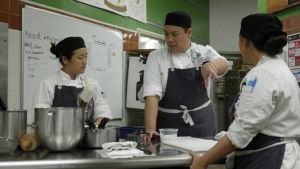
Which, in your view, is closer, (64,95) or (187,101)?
(187,101)

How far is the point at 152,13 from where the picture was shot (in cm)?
538

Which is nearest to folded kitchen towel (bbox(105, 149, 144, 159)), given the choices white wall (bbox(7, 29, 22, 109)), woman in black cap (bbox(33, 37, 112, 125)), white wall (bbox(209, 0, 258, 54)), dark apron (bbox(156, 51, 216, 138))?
dark apron (bbox(156, 51, 216, 138))

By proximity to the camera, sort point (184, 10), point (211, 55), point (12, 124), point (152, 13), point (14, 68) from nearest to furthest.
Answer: point (12, 124)
point (211, 55)
point (14, 68)
point (152, 13)
point (184, 10)

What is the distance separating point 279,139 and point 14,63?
9.22 ft

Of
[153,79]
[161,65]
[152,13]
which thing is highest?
[152,13]

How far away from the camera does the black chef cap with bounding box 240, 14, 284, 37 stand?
4.46 feet

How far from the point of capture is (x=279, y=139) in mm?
1310

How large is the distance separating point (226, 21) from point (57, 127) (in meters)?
6.57

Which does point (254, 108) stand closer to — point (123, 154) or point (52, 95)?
point (123, 154)

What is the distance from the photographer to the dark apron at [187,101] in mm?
2316

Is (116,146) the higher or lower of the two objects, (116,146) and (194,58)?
the lower

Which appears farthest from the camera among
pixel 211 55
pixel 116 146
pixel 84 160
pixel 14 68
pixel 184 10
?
pixel 184 10

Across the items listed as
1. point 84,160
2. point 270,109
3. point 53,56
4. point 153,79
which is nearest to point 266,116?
point 270,109

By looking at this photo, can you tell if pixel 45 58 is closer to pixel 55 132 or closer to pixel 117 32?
pixel 117 32
